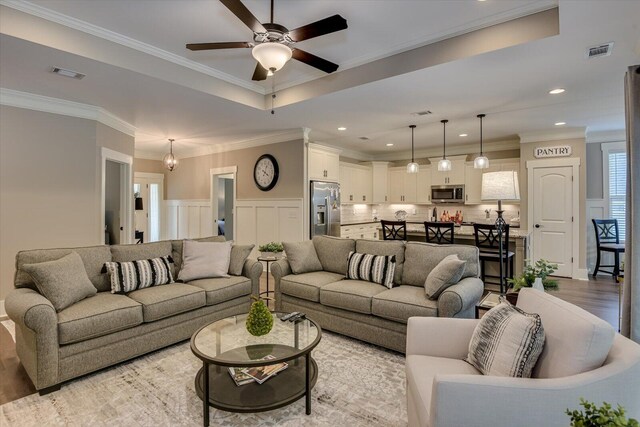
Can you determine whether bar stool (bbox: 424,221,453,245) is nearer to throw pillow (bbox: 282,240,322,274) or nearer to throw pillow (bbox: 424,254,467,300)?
throw pillow (bbox: 282,240,322,274)

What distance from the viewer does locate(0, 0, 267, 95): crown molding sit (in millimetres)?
2656

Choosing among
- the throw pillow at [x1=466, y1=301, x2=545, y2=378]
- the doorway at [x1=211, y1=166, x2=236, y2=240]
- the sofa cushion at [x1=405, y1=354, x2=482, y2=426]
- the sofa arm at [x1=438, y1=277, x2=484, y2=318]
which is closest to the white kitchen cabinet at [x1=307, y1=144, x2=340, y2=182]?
the doorway at [x1=211, y1=166, x2=236, y2=240]

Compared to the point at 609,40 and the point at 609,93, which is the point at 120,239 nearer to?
the point at 609,40

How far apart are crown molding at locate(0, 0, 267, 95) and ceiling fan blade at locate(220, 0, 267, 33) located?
1698mm

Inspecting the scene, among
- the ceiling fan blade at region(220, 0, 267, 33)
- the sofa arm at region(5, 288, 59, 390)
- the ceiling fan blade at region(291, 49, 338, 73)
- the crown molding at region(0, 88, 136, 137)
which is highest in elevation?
the crown molding at region(0, 88, 136, 137)

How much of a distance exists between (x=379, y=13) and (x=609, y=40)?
193 centimetres

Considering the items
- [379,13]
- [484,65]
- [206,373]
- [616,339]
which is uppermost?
[379,13]

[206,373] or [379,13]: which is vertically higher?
[379,13]

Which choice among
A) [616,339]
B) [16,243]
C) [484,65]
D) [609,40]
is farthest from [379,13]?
[16,243]

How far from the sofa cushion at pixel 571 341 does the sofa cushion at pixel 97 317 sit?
287 centimetres

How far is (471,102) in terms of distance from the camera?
4.34m

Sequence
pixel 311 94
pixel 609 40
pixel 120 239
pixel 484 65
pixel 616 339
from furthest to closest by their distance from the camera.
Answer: pixel 120 239 < pixel 311 94 < pixel 484 65 < pixel 609 40 < pixel 616 339

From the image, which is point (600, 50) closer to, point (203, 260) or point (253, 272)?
point (253, 272)

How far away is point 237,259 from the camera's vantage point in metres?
3.92
